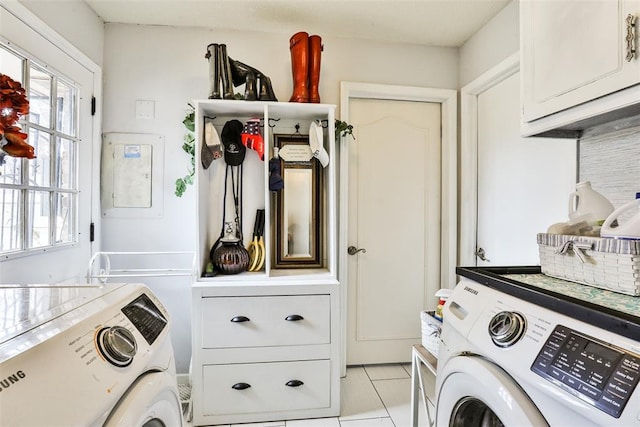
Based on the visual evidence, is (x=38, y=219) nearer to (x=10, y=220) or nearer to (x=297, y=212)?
(x=10, y=220)

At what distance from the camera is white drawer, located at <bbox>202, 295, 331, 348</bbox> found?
1805mm

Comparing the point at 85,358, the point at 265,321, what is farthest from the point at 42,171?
the point at 85,358

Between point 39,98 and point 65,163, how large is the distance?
1.24ft

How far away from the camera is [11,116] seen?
875mm

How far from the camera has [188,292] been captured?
7.50ft

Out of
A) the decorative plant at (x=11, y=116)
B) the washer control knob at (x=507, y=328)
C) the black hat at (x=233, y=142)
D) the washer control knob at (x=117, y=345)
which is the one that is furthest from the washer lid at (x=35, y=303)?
the black hat at (x=233, y=142)

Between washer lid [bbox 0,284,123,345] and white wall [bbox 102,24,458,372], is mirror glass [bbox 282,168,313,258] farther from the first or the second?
washer lid [bbox 0,284,123,345]

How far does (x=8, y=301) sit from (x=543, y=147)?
2351 millimetres

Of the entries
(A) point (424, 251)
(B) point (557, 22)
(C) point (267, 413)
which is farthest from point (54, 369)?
(A) point (424, 251)

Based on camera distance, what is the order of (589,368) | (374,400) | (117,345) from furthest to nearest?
1. (374,400)
2. (117,345)
3. (589,368)

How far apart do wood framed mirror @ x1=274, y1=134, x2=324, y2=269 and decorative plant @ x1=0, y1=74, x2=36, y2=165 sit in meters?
1.46

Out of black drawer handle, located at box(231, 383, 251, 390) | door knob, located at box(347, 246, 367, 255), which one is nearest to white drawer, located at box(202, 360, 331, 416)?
black drawer handle, located at box(231, 383, 251, 390)

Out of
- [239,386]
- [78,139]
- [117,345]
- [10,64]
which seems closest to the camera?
[117,345]

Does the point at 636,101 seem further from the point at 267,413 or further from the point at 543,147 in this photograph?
the point at 267,413
